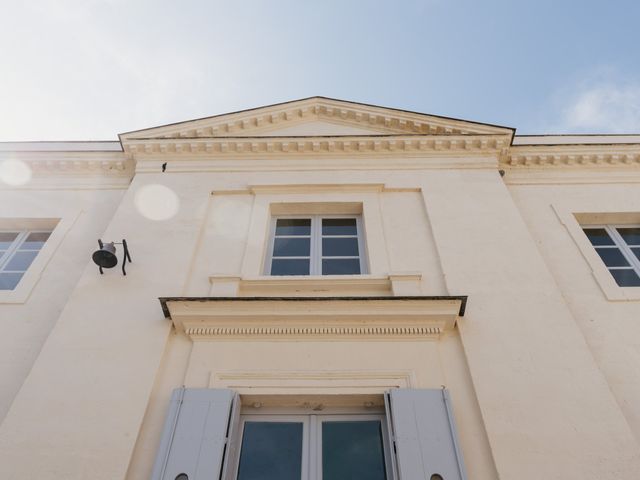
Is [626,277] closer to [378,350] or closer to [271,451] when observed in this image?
[378,350]

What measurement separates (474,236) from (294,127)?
13.3 ft

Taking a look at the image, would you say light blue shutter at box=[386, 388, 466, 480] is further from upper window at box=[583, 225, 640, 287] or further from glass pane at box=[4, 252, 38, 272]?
glass pane at box=[4, 252, 38, 272]

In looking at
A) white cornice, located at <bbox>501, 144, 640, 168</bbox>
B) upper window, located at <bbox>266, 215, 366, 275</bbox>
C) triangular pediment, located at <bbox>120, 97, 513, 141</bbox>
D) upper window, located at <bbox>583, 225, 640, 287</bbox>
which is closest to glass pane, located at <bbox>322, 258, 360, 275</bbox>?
upper window, located at <bbox>266, 215, 366, 275</bbox>

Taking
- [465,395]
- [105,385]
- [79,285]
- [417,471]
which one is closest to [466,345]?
[465,395]

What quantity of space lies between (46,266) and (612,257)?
7697 mm

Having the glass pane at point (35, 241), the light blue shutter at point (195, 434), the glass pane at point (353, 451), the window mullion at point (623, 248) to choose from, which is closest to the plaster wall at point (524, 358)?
the glass pane at point (353, 451)

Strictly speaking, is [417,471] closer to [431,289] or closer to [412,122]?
[431,289]

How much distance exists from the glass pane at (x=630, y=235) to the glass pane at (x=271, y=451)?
561cm

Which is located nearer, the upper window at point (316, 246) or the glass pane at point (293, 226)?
the upper window at point (316, 246)

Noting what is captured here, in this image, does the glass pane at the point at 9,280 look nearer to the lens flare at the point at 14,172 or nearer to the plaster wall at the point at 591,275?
the lens flare at the point at 14,172

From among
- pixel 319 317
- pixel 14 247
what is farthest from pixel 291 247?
pixel 14 247

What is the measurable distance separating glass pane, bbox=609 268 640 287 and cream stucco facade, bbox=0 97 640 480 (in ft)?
1.51

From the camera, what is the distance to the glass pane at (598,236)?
6.66 m

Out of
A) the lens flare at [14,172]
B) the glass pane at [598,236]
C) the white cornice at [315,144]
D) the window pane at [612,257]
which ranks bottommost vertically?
the window pane at [612,257]
